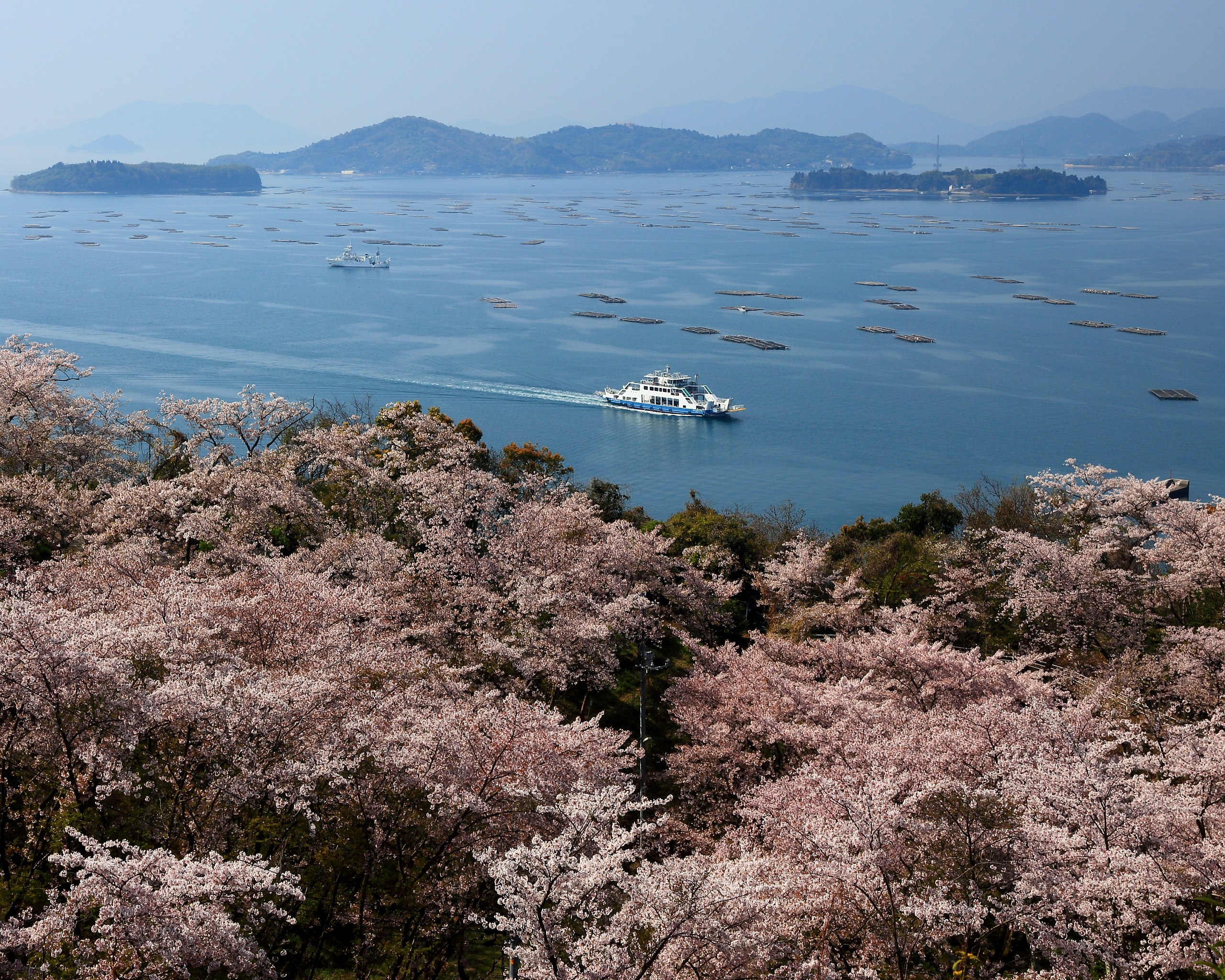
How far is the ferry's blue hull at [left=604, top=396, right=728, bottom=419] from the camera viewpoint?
161 ft

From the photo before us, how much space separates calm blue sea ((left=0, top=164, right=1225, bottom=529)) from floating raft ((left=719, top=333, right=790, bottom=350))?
0.72 meters

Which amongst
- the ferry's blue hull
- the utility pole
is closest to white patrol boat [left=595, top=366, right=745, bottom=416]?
the ferry's blue hull

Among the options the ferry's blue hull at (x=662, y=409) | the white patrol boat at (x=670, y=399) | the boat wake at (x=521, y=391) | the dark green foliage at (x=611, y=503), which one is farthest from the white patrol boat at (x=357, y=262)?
the dark green foliage at (x=611, y=503)

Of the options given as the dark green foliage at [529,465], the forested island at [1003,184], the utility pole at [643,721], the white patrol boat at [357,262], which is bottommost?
the utility pole at [643,721]

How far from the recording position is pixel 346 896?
34.9ft

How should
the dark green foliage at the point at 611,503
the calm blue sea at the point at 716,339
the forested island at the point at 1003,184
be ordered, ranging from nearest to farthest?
the dark green foliage at the point at 611,503 < the calm blue sea at the point at 716,339 < the forested island at the point at 1003,184

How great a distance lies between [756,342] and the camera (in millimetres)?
62406

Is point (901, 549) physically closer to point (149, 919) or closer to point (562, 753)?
point (562, 753)

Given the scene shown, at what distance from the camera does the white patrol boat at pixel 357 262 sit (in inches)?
3509

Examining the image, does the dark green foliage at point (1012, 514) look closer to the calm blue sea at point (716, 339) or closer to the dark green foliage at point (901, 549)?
the dark green foliage at point (901, 549)

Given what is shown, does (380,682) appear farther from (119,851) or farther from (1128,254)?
(1128,254)

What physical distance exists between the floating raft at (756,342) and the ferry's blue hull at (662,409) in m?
14.2

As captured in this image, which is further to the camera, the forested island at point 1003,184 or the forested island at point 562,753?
the forested island at point 1003,184

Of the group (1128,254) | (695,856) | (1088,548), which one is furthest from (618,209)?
(695,856)
